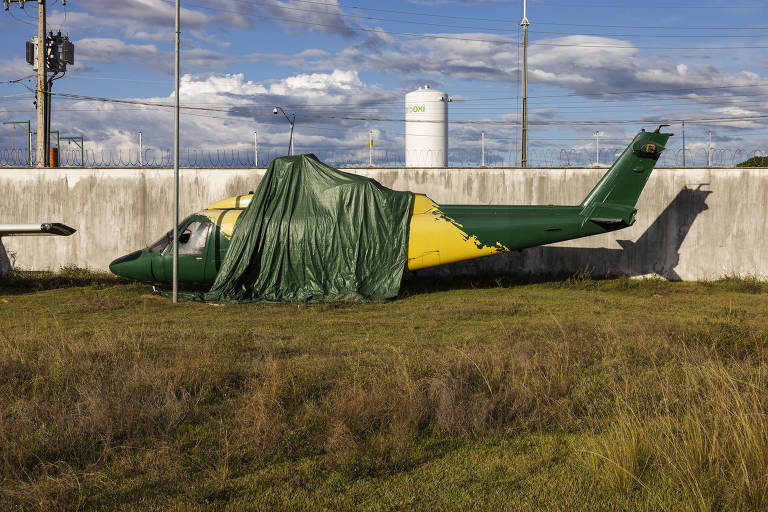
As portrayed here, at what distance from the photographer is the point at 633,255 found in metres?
22.3

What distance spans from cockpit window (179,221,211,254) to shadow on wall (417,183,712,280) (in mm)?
8036

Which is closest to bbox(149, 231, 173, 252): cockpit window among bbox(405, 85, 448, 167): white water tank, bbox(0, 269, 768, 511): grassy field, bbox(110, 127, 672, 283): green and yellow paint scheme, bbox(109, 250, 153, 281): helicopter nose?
bbox(110, 127, 672, 283): green and yellow paint scheme

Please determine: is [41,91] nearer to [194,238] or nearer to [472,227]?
[194,238]

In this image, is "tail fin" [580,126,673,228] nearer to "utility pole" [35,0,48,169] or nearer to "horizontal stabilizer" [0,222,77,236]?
"horizontal stabilizer" [0,222,77,236]

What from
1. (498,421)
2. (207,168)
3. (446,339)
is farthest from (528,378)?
(207,168)

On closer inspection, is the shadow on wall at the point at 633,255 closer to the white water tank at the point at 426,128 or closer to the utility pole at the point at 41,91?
the white water tank at the point at 426,128

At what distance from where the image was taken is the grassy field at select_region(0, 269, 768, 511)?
5.73m

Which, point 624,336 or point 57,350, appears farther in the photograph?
point 624,336

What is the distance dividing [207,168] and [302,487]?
20276mm

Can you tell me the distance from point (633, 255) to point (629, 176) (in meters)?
4.00

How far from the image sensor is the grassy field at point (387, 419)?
Result: 573 cm

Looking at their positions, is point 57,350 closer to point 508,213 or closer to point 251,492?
point 251,492

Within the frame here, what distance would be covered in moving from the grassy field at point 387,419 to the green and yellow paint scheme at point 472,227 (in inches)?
237

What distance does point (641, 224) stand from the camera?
22.4m
